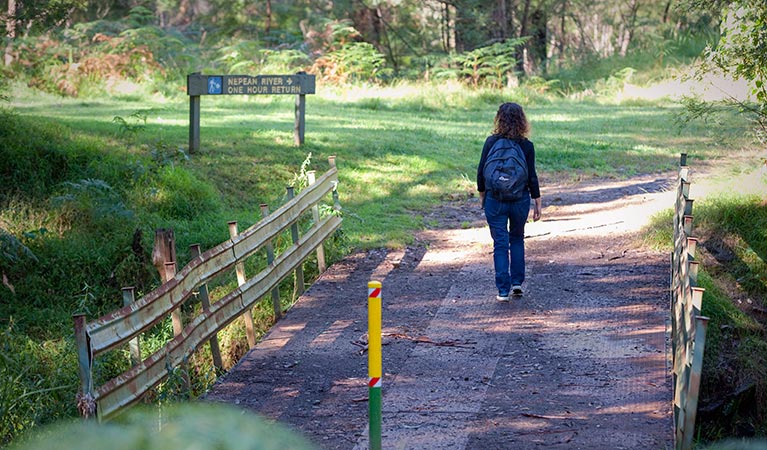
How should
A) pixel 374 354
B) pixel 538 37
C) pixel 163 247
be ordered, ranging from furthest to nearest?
pixel 538 37 < pixel 163 247 < pixel 374 354

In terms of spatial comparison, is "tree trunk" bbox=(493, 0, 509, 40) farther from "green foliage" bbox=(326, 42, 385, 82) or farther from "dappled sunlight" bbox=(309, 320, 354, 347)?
"dappled sunlight" bbox=(309, 320, 354, 347)

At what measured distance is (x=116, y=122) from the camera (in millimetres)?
14469

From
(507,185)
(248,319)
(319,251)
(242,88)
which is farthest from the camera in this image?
(242,88)

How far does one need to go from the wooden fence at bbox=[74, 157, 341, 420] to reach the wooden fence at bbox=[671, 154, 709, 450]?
348 centimetres

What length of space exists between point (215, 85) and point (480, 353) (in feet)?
24.4

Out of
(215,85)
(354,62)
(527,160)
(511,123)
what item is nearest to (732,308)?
(527,160)

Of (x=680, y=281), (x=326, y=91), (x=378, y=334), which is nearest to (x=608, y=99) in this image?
(x=326, y=91)

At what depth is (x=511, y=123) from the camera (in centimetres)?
899

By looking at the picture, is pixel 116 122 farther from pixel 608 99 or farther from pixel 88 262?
pixel 608 99

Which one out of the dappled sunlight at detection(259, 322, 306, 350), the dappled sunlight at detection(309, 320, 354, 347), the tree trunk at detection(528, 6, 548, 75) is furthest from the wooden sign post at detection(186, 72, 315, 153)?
the tree trunk at detection(528, 6, 548, 75)

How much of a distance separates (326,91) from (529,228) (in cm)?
1310

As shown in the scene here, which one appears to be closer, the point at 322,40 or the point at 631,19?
the point at 322,40

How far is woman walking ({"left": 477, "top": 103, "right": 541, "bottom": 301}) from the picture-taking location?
8.98m

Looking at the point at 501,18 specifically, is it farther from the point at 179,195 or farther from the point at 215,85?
the point at 179,195
